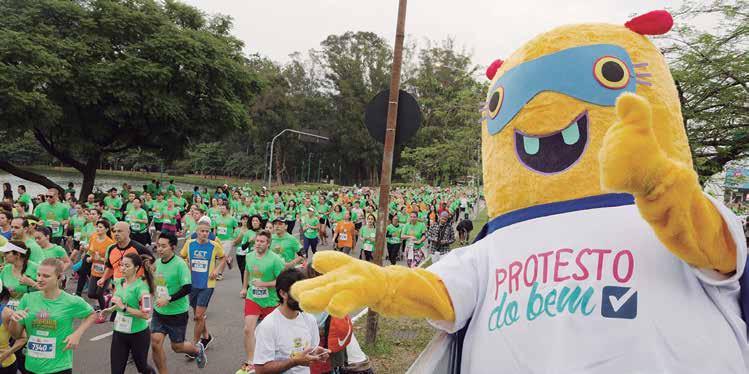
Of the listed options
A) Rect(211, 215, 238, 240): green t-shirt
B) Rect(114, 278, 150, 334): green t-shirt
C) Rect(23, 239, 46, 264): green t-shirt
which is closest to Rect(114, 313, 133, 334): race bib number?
Rect(114, 278, 150, 334): green t-shirt

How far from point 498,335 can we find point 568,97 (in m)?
1.02

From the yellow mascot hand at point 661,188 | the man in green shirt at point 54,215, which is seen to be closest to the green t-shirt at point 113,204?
the man in green shirt at point 54,215

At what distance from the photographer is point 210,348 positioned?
709cm

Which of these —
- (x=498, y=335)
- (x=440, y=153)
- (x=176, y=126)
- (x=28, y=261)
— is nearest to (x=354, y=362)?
(x=498, y=335)

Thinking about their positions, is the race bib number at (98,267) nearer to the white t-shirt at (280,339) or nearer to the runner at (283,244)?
the runner at (283,244)

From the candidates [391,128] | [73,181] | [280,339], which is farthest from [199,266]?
[73,181]

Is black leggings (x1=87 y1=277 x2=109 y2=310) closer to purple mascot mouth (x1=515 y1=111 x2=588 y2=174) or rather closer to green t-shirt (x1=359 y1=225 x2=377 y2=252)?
green t-shirt (x1=359 y1=225 x2=377 y2=252)

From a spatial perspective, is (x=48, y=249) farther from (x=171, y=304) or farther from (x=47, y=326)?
(x=47, y=326)

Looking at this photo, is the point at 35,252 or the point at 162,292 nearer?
the point at 162,292

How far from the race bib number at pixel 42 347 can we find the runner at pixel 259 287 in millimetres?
1973

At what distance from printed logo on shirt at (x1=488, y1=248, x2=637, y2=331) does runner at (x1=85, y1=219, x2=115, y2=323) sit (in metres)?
7.34

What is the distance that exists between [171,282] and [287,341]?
2.64 m

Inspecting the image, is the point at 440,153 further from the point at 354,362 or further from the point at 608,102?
the point at 608,102

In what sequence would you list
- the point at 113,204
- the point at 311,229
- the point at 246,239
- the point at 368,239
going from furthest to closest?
the point at 113,204 → the point at 311,229 → the point at 368,239 → the point at 246,239
